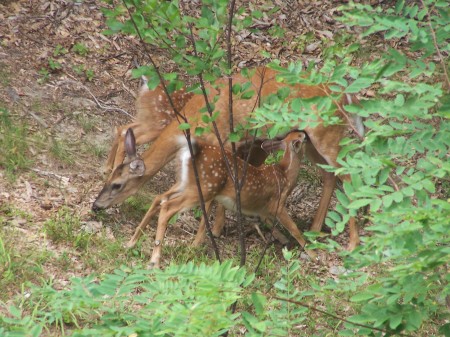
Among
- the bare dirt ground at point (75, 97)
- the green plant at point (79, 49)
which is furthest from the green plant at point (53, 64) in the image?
the green plant at point (79, 49)

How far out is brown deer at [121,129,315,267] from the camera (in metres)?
7.84

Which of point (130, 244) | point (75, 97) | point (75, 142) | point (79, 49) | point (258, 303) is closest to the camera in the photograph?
point (258, 303)

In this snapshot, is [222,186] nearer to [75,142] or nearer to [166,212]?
[166,212]

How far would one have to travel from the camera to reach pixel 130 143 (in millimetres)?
8320

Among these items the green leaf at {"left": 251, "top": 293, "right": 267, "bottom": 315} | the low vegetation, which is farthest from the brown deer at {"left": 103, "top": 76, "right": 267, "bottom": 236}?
the green leaf at {"left": 251, "top": 293, "right": 267, "bottom": 315}

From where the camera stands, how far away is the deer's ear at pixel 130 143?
327 inches

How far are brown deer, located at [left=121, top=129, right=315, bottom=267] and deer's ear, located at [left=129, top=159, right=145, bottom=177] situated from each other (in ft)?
0.32

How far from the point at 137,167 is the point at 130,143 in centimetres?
23

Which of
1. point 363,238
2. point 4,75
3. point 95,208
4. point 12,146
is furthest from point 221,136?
point 363,238

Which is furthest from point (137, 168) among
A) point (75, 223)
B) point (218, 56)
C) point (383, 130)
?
point (383, 130)

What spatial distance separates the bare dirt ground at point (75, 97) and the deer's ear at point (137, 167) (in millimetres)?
385

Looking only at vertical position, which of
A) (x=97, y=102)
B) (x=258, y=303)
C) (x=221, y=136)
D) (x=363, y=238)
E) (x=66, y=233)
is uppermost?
(x=363, y=238)

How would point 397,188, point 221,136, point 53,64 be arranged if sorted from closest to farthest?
point 397,188, point 221,136, point 53,64

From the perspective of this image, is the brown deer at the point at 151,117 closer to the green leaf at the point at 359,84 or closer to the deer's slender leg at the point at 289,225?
the deer's slender leg at the point at 289,225
